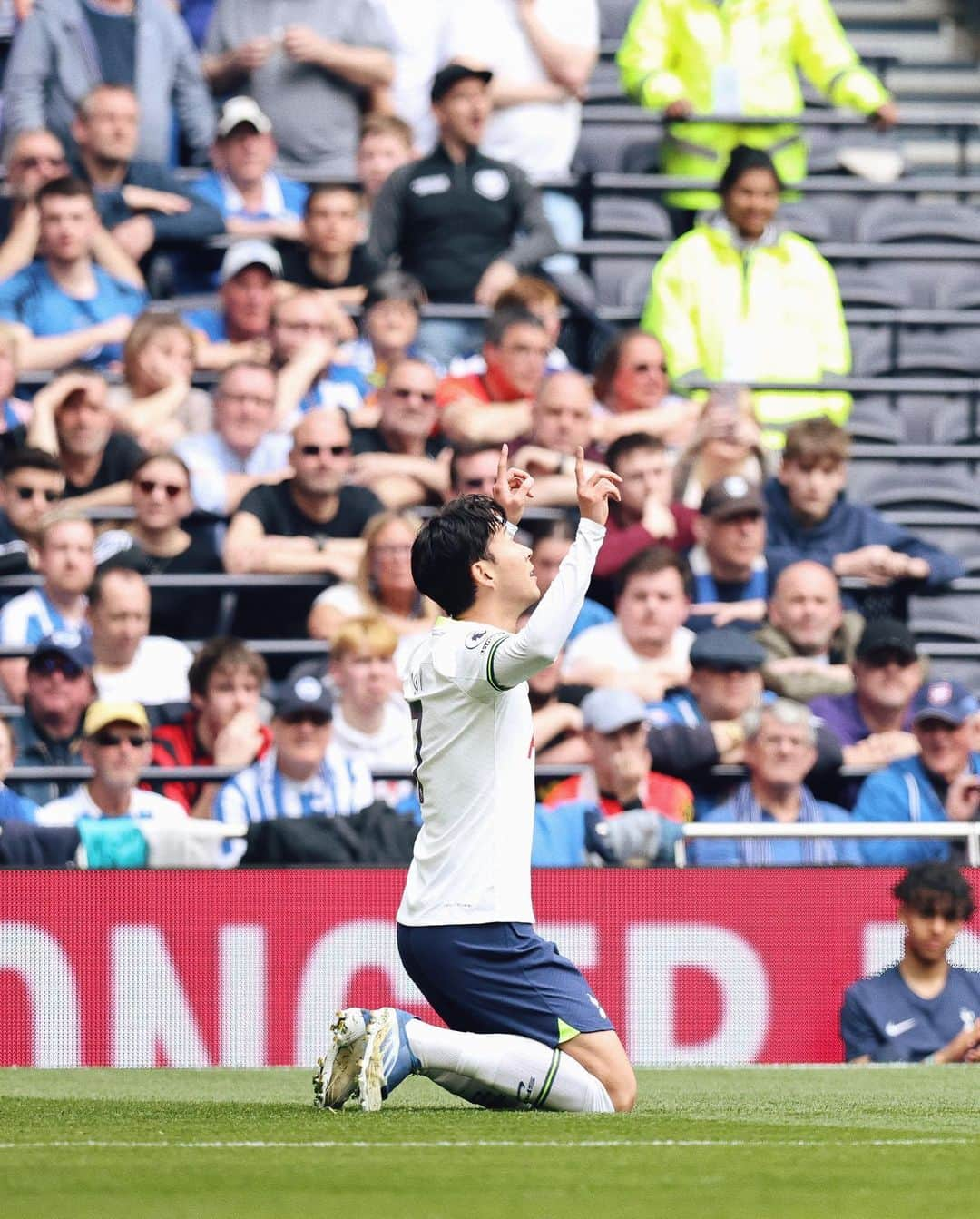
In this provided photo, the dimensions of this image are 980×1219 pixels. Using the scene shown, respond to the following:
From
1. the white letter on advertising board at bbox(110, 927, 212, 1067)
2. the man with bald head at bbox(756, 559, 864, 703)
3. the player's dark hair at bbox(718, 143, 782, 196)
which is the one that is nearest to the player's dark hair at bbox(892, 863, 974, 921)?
the man with bald head at bbox(756, 559, 864, 703)

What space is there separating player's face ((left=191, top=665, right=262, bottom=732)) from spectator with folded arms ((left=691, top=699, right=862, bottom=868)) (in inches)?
77.4

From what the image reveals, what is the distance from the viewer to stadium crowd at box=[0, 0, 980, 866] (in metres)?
9.88

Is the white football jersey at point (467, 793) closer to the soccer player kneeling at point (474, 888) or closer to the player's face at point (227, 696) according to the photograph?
the soccer player kneeling at point (474, 888)

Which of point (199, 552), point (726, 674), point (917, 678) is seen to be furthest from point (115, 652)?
point (917, 678)

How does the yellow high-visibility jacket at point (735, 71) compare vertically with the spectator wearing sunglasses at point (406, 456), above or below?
above

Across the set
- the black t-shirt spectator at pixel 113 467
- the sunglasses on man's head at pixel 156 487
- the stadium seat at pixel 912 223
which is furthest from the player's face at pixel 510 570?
the stadium seat at pixel 912 223

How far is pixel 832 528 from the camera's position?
1177 cm

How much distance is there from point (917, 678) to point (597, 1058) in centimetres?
490

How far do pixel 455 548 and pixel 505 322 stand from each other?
20.4 feet

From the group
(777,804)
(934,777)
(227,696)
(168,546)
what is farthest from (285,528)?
(934,777)

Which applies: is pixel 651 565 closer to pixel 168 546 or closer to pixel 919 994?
pixel 168 546

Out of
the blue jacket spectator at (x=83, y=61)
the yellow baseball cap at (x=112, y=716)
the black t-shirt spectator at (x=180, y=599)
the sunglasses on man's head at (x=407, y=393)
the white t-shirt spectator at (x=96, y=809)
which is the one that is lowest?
the white t-shirt spectator at (x=96, y=809)

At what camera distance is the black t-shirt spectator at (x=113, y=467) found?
38.1 feet

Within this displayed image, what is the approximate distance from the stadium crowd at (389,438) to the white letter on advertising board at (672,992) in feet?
1.14
